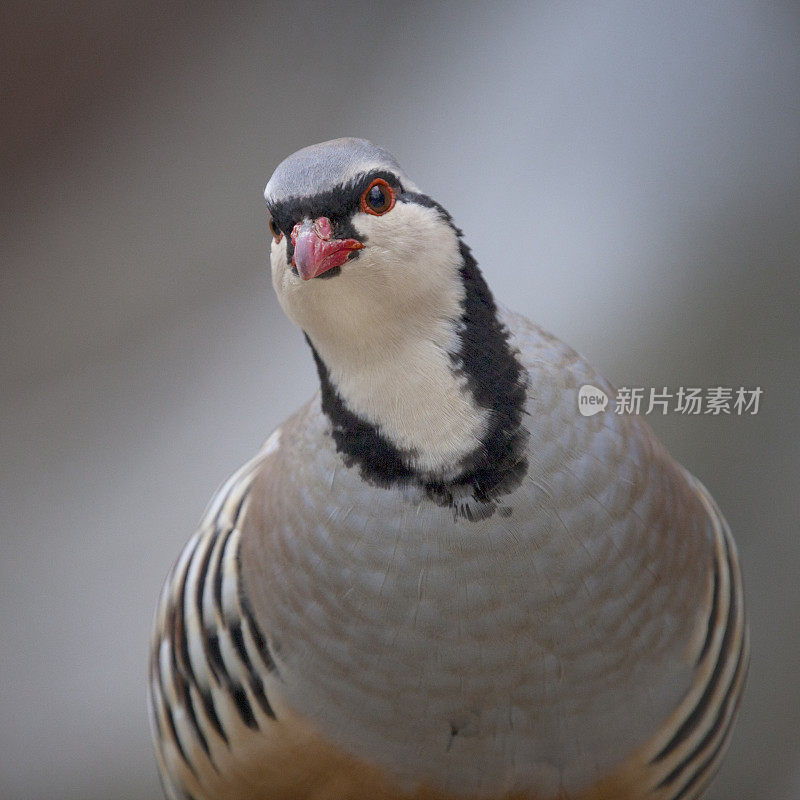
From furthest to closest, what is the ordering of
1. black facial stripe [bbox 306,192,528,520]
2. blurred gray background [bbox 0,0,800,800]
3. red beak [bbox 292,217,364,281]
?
blurred gray background [bbox 0,0,800,800]
black facial stripe [bbox 306,192,528,520]
red beak [bbox 292,217,364,281]

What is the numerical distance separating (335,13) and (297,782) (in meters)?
0.90

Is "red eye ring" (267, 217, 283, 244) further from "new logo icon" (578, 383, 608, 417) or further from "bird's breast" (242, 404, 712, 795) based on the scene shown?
"new logo icon" (578, 383, 608, 417)

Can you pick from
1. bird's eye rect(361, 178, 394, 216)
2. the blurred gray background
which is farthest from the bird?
the blurred gray background

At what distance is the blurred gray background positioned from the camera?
94 centimetres

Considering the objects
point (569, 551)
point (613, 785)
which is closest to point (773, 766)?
point (613, 785)

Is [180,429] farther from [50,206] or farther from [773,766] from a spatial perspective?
[773,766]

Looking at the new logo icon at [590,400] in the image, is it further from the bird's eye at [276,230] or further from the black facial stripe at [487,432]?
the bird's eye at [276,230]

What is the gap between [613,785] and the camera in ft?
2.81

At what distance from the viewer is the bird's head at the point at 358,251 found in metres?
0.66

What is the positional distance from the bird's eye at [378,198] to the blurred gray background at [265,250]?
359mm

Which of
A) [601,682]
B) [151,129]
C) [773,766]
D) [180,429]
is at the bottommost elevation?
[773,766]

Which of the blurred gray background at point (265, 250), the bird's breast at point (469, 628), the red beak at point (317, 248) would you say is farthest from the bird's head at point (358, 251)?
the blurred gray background at point (265, 250)

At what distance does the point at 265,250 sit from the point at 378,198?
2.13 ft

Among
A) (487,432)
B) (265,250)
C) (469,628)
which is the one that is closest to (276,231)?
(487,432)
